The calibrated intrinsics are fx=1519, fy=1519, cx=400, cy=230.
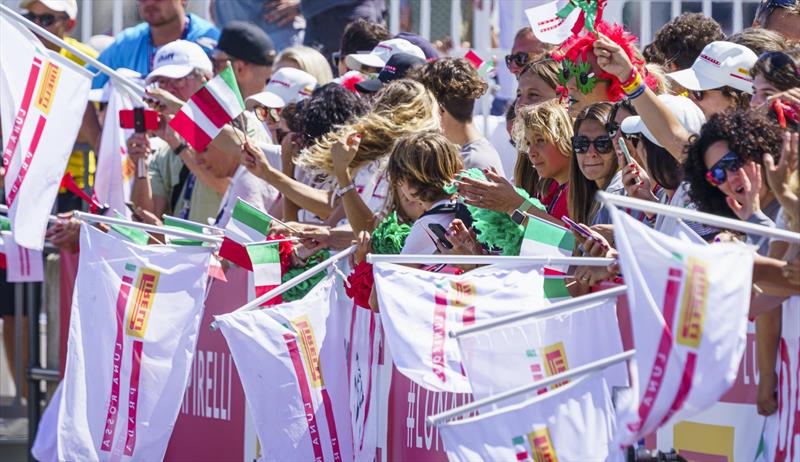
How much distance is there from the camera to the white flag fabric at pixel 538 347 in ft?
15.6

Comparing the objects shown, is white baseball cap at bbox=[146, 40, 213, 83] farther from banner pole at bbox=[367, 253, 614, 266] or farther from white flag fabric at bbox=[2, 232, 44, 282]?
banner pole at bbox=[367, 253, 614, 266]

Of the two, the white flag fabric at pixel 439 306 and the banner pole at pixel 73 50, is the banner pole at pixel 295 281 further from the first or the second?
the banner pole at pixel 73 50

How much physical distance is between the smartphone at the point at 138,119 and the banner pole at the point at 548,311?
3692 millimetres

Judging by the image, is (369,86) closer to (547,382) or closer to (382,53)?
(382,53)

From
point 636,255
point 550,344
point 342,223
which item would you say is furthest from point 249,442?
point 636,255

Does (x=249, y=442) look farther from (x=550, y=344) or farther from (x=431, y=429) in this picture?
(x=550, y=344)

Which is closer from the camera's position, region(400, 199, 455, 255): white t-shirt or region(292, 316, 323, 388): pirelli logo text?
region(400, 199, 455, 255): white t-shirt

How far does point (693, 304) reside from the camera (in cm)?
399

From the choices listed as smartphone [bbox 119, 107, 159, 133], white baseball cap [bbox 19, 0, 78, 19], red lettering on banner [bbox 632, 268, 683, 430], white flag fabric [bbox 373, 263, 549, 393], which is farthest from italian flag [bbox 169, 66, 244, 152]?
red lettering on banner [bbox 632, 268, 683, 430]

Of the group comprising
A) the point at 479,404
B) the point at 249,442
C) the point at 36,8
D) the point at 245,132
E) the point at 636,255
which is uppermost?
the point at 36,8

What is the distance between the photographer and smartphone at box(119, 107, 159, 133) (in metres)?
8.00

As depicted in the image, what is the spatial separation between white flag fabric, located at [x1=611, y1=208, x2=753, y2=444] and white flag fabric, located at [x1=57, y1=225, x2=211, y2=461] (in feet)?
10.7

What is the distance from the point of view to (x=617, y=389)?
184 inches

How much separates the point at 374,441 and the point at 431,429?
40 centimetres
